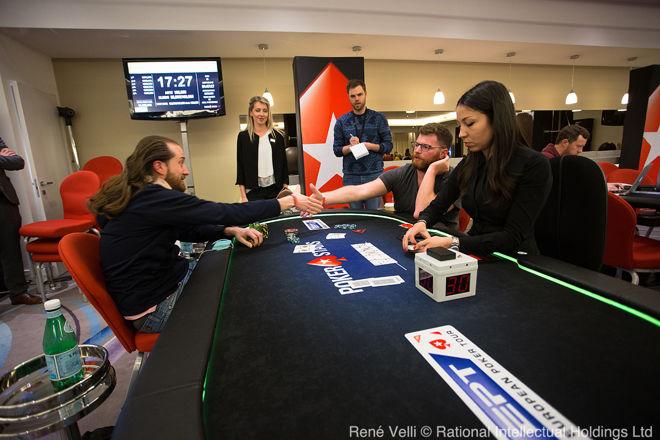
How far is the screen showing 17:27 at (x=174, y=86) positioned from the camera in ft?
14.1

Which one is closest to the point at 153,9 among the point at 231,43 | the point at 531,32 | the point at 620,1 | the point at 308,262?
the point at 231,43

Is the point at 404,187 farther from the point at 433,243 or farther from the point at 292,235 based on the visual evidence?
the point at 433,243

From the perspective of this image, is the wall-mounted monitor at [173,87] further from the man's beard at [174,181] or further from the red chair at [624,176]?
the red chair at [624,176]

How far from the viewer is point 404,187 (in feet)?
7.90

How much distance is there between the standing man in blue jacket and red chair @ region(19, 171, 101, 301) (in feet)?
7.79

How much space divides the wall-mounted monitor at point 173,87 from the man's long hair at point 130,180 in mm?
3267

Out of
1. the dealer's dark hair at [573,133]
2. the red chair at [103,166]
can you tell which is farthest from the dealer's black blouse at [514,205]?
the red chair at [103,166]

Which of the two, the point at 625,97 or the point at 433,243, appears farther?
the point at 625,97

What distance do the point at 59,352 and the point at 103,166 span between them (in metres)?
4.66

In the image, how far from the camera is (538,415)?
57 centimetres

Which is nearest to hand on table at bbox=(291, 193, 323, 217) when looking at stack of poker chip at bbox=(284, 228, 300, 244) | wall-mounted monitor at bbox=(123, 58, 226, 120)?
stack of poker chip at bbox=(284, 228, 300, 244)

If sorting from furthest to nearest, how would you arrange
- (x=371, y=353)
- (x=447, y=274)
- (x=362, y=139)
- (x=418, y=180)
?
1. (x=362, y=139)
2. (x=418, y=180)
3. (x=447, y=274)
4. (x=371, y=353)

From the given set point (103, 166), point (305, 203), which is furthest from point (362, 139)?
point (103, 166)

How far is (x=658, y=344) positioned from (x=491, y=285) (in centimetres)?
42
